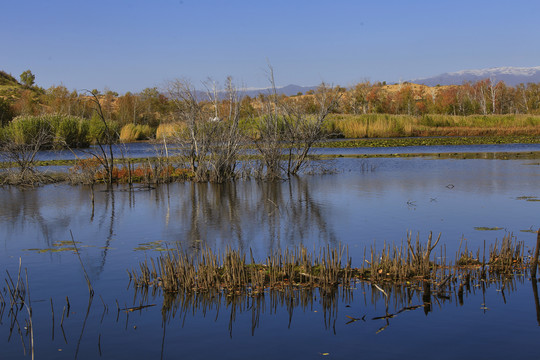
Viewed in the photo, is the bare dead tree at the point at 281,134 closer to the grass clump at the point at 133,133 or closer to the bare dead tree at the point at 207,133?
the bare dead tree at the point at 207,133

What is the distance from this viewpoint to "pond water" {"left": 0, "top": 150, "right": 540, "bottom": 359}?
7.05 meters

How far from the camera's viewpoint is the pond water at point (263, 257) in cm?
705

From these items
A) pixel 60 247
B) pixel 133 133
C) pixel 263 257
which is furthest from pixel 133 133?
pixel 263 257

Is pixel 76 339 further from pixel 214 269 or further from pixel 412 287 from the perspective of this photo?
pixel 412 287

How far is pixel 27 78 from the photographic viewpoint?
101562mm

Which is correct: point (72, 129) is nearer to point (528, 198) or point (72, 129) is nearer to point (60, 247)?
point (60, 247)

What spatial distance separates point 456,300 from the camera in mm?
8328

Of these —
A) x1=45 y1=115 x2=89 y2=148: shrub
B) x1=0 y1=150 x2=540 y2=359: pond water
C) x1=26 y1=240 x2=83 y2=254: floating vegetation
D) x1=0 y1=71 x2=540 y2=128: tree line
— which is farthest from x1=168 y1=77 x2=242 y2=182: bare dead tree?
x1=0 y1=71 x2=540 y2=128: tree line

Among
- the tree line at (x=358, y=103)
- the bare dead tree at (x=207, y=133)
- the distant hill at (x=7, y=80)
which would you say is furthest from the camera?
the distant hill at (x=7, y=80)

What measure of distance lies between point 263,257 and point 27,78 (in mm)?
101725

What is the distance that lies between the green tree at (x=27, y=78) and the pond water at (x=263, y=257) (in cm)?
8580

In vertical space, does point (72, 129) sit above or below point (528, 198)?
above

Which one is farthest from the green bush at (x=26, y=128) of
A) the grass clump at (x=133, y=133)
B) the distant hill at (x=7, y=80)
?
the distant hill at (x=7, y=80)

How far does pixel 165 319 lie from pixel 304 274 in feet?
7.44
